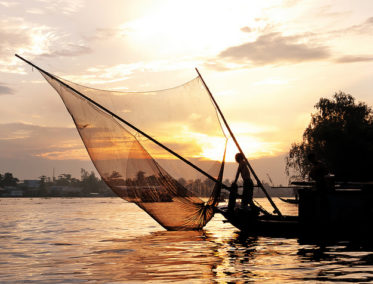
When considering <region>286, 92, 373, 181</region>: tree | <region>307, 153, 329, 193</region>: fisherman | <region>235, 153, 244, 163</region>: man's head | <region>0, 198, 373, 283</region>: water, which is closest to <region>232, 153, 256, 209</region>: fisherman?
<region>235, 153, 244, 163</region>: man's head

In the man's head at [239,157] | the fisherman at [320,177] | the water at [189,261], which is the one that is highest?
the man's head at [239,157]

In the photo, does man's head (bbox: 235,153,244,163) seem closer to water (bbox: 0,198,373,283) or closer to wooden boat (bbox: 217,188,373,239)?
wooden boat (bbox: 217,188,373,239)

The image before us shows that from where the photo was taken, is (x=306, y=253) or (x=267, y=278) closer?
(x=267, y=278)

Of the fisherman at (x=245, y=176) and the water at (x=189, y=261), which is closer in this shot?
the water at (x=189, y=261)

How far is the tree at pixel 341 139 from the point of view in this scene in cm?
5116

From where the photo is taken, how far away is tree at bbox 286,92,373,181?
51156 mm

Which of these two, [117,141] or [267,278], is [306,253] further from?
[117,141]

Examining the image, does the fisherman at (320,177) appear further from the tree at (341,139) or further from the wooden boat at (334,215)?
the tree at (341,139)

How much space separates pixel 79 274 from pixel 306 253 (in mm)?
7018

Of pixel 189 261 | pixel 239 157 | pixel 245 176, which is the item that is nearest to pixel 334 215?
pixel 245 176

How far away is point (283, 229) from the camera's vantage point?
19.7m

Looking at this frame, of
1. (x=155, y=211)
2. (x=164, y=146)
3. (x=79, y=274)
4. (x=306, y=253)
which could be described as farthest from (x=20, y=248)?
(x=306, y=253)

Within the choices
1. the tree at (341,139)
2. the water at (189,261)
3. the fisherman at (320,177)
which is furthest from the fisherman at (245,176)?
the tree at (341,139)

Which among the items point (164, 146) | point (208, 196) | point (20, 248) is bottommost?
point (20, 248)
